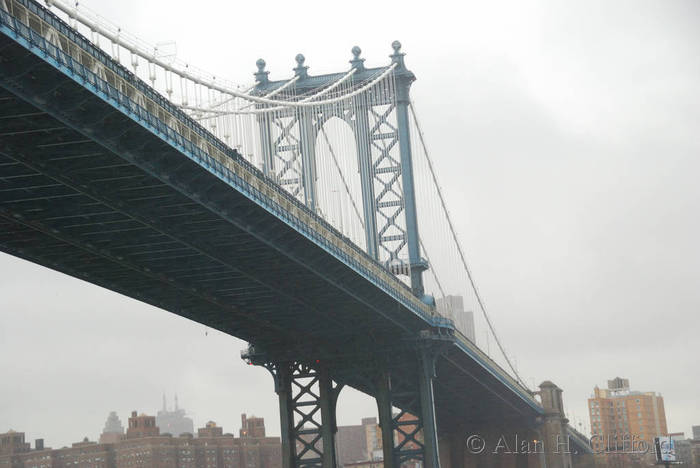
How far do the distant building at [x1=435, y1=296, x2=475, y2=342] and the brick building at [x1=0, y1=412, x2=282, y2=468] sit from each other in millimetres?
82657

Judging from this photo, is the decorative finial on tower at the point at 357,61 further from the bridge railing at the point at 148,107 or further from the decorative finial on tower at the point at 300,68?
the bridge railing at the point at 148,107

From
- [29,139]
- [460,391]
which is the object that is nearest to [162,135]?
[29,139]

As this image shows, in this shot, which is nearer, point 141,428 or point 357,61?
point 357,61

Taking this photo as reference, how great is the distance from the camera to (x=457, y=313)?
8981 centimetres

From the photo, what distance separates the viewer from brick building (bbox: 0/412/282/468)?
553ft

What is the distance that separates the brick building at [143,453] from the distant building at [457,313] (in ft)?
271

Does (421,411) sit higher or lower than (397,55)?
lower

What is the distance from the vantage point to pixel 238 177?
144 feet

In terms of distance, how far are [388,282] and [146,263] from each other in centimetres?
1662

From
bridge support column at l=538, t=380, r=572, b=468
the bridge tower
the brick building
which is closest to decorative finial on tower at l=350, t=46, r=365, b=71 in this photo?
Result: the bridge tower

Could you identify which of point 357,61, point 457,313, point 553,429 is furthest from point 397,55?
point 553,429

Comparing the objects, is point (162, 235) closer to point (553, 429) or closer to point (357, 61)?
point (357, 61)

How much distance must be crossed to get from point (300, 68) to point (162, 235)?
31.8 meters

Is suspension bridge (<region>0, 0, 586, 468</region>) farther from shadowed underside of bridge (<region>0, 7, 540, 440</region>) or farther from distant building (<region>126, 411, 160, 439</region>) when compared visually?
distant building (<region>126, 411, 160, 439</region>)
